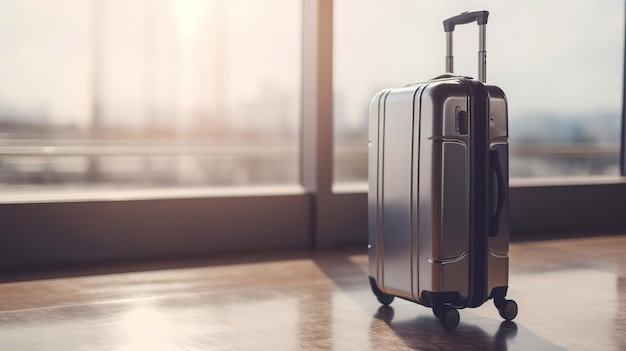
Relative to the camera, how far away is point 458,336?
257 centimetres

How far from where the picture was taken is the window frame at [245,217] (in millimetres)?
4047

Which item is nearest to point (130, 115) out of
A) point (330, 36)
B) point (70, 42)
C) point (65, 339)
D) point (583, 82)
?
point (70, 42)

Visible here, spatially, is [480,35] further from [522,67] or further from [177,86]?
[522,67]

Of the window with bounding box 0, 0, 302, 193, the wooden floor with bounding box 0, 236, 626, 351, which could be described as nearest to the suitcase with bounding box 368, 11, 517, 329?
the wooden floor with bounding box 0, 236, 626, 351

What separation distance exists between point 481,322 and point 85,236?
2226 millimetres

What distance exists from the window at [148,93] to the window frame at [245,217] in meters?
0.28

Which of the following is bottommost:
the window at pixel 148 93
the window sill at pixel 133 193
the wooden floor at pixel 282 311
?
the wooden floor at pixel 282 311

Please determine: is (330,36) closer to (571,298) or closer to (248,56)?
(248,56)

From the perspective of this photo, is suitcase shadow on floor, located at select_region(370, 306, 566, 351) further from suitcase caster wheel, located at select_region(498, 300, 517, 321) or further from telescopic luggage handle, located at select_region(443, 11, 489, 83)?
telescopic luggage handle, located at select_region(443, 11, 489, 83)

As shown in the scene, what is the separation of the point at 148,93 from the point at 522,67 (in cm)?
274

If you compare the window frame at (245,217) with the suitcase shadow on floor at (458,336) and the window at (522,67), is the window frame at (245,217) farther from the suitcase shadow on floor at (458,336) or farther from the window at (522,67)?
the suitcase shadow on floor at (458,336)

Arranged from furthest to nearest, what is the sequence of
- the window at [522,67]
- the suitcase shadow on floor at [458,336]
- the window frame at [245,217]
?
1. the window at [522,67]
2. the window frame at [245,217]
3. the suitcase shadow on floor at [458,336]

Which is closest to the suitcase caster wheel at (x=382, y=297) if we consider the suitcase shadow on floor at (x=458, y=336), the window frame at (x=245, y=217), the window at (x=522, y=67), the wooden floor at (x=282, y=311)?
the wooden floor at (x=282, y=311)

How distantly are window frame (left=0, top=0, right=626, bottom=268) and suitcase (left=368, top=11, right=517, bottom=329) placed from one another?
1.88m
